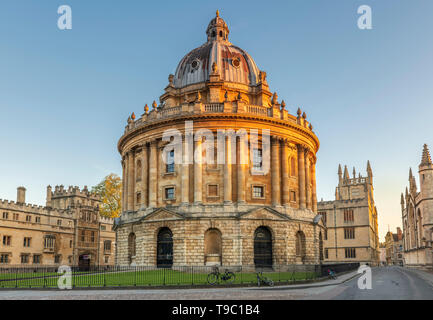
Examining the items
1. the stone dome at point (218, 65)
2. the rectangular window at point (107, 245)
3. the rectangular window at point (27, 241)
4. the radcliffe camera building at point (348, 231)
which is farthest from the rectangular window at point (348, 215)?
the rectangular window at point (27, 241)

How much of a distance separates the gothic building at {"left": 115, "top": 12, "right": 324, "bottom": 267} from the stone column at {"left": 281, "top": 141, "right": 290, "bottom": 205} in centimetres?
11

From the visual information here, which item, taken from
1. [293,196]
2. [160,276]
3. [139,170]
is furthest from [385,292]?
[139,170]

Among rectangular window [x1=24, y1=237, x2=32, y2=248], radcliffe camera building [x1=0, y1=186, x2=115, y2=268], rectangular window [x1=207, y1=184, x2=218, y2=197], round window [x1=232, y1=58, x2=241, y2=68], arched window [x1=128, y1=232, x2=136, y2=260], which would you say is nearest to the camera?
rectangular window [x1=207, y1=184, x2=218, y2=197]

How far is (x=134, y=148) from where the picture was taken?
168ft

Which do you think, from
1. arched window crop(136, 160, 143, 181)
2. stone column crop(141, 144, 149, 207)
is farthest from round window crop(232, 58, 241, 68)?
arched window crop(136, 160, 143, 181)

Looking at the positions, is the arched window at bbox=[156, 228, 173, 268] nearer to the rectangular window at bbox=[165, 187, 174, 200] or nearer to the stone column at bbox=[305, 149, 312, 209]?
the rectangular window at bbox=[165, 187, 174, 200]

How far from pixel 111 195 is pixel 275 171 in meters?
45.8

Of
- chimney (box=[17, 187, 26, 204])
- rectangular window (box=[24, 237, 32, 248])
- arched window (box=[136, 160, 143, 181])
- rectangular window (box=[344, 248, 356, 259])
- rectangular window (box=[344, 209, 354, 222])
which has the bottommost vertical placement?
rectangular window (box=[344, 248, 356, 259])

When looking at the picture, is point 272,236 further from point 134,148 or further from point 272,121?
point 134,148

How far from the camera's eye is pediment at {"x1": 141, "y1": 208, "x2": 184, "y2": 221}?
4346 cm

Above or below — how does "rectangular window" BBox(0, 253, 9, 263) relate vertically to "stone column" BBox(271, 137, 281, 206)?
below

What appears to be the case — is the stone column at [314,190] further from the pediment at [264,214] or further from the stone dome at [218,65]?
the stone dome at [218,65]

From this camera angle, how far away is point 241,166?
44.8 m
